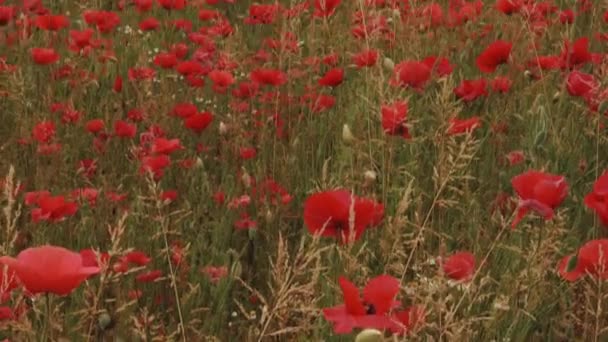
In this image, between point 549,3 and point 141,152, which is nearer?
point 141,152

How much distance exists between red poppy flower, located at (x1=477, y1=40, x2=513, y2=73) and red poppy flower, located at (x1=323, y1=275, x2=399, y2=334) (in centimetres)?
151

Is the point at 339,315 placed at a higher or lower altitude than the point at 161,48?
higher

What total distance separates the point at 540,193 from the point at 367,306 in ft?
1.42

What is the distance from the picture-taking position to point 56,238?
2248mm

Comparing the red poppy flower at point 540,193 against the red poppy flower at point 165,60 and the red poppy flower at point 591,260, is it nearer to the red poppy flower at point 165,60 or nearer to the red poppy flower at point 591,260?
the red poppy flower at point 591,260

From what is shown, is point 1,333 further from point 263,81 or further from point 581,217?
point 581,217

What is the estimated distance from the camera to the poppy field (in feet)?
5.06

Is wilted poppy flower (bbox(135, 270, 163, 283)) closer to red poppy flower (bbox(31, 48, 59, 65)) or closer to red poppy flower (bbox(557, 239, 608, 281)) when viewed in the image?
red poppy flower (bbox(557, 239, 608, 281))

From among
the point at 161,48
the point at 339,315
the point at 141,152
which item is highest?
the point at 339,315

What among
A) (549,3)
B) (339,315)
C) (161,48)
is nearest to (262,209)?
(339,315)

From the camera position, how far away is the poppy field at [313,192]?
154cm

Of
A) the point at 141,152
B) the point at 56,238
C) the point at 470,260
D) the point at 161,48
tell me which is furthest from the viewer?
the point at 161,48

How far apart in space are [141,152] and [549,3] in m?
1.62

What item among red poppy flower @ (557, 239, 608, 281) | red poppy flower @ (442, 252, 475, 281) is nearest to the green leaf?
red poppy flower @ (557, 239, 608, 281)
